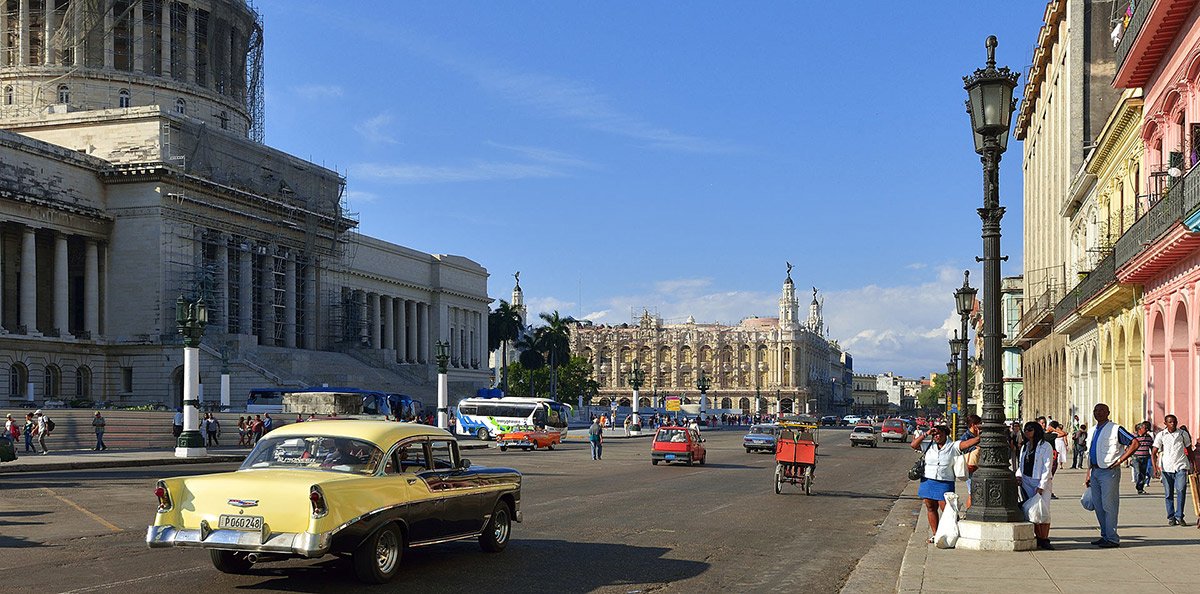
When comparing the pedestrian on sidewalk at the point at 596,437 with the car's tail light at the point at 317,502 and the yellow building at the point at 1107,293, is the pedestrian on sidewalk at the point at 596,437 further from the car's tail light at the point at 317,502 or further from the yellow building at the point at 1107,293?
the car's tail light at the point at 317,502

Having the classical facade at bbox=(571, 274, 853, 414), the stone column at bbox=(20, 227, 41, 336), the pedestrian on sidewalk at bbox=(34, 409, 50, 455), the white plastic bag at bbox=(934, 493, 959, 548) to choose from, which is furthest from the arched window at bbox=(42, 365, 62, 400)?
the classical facade at bbox=(571, 274, 853, 414)

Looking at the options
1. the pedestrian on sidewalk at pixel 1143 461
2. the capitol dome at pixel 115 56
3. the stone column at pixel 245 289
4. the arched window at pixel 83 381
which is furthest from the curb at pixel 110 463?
the capitol dome at pixel 115 56

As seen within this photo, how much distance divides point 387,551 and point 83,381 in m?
61.7

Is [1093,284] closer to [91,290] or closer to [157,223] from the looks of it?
[157,223]

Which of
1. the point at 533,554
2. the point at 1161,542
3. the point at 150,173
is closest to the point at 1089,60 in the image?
the point at 1161,542

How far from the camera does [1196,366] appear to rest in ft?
84.5

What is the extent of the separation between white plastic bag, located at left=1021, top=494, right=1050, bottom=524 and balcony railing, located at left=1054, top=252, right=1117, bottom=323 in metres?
19.0

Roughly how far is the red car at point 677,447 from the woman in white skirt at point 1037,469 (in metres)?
24.9

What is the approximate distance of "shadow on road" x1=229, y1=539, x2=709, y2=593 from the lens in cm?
1192

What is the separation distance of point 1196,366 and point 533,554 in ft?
56.8

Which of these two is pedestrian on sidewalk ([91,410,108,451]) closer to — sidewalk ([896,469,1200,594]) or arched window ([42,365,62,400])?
arched window ([42,365,62,400])

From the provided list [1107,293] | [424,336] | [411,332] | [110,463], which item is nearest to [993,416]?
[1107,293]

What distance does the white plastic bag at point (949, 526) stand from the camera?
1419cm

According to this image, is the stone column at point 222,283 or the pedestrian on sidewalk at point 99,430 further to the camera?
the stone column at point 222,283
